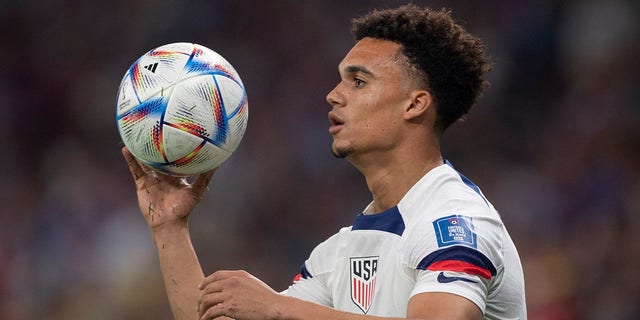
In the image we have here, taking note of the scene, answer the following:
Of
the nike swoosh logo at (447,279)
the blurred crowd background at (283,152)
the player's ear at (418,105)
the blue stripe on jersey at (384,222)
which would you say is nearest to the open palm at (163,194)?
the blue stripe on jersey at (384,222)

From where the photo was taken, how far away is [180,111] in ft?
12.3

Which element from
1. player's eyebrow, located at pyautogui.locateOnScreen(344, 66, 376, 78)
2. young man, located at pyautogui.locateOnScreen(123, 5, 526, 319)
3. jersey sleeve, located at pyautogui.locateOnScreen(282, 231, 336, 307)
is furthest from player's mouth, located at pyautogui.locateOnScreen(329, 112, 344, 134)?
jersey sleeve, located at pyautogui.locateOnScreen(282, 231, 336, 307)

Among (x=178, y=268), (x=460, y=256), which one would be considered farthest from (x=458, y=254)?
(x=178, y=268)

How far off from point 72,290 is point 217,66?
463 cm

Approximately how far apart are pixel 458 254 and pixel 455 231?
0.10 meters

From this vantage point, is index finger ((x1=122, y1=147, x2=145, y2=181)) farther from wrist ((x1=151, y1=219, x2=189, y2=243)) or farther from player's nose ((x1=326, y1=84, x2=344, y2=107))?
player's nose ((x1=326, y1=84, x2=344, y2=107))

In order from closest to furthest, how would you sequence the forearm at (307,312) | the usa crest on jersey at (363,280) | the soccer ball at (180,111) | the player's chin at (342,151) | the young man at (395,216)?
the forearm at (307,312) < the young man at (395,216) < the usa crest on jersey at (363,280) < the soccer ball at (180,111) < the player's chin at (342,151)

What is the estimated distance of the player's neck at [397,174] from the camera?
12.5ft

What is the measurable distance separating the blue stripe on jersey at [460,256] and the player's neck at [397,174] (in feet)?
2.09

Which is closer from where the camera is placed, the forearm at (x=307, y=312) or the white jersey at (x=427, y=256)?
the forearm at (x=307, y=312)

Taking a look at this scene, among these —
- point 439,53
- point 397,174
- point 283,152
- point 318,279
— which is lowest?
point 318,279

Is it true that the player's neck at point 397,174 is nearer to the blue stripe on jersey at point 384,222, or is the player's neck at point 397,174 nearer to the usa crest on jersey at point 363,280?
the blue stripe on jersey at point 384,222

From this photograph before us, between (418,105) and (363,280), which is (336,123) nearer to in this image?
(418,105)

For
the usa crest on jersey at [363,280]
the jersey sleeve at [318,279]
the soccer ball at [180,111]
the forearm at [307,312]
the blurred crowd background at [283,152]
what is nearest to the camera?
the forearm at [307,312]
